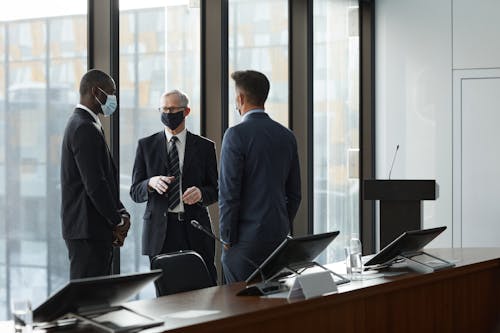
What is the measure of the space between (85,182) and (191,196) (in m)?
1.01

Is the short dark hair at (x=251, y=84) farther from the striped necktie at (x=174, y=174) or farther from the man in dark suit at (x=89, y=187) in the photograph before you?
the striped necktie at (x=174, y=174)

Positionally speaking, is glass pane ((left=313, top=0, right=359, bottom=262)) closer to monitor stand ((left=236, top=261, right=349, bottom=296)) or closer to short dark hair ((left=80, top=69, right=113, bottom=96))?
short dark hair ((left=80, top=69, right=113, bottom=96))

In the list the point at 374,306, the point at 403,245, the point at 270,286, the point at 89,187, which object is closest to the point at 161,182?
the point at 89,187

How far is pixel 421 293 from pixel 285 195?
1.12 metres

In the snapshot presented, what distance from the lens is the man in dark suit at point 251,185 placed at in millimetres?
5125

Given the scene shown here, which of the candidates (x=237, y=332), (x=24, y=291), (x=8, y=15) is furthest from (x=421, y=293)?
(x=8, y=15)

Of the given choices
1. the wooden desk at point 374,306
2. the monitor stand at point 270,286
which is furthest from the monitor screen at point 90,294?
the monitor stand at point 270,286

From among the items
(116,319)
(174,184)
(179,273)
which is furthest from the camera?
(174,184)

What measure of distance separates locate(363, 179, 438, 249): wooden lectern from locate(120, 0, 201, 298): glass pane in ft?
5.79

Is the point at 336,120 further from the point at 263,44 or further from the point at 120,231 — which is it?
the point at 120,231

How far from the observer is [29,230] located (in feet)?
18.9

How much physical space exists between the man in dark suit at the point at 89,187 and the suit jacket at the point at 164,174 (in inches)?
25.3

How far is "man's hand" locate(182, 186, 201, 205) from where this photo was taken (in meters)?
5.77

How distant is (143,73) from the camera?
6.73 meters
